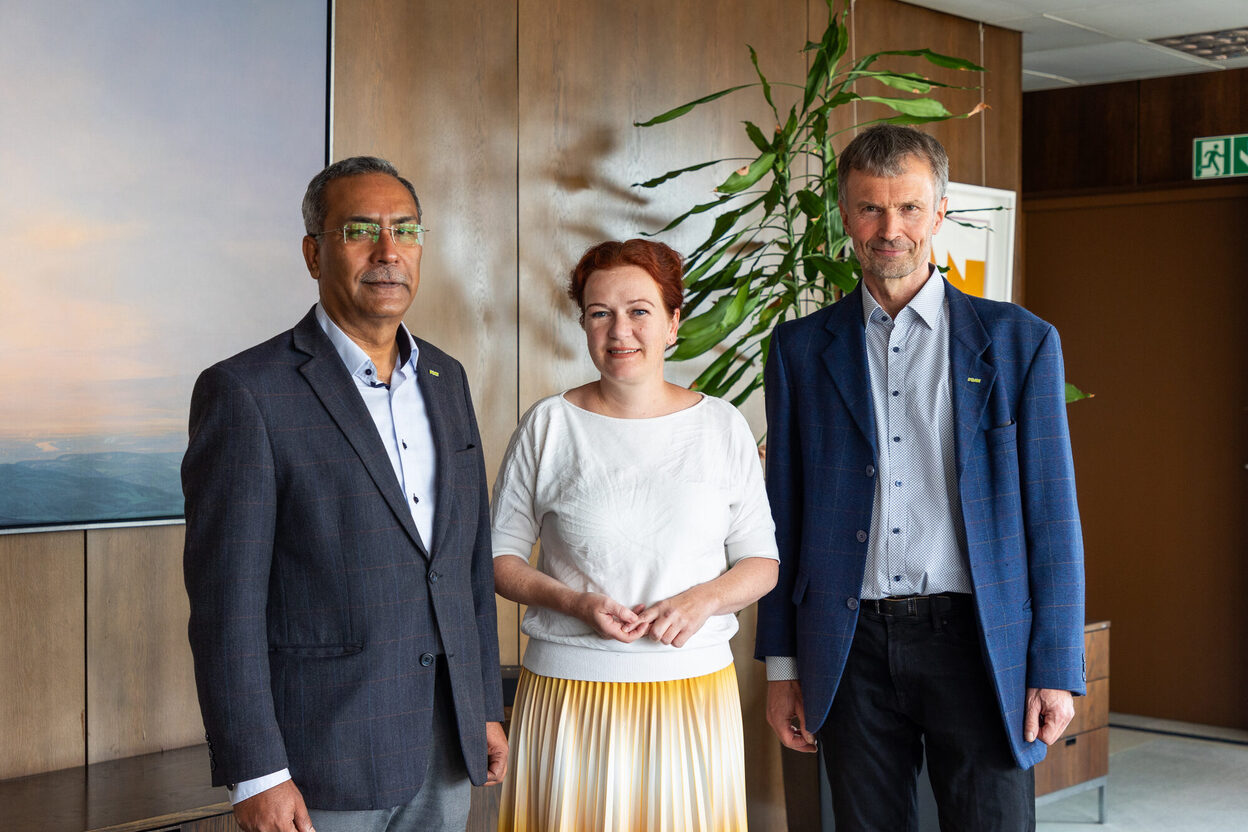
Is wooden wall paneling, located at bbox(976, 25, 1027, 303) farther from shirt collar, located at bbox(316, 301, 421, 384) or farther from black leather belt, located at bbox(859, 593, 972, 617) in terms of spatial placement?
shirt collar, located at bbox(316, 301, 421, 384)

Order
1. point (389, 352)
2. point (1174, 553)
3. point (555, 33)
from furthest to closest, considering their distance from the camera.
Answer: point (1174, 553)
point (555, 33)
point (389, 352)

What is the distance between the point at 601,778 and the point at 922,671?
61cm

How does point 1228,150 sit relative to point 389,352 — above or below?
above

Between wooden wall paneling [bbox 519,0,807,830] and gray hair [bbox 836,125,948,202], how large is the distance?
1.88 metres

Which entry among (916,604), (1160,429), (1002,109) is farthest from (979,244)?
(916,604)

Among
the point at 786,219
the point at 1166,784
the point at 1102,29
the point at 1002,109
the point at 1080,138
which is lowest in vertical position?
the point at 1166,784

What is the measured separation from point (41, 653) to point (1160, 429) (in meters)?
5.64

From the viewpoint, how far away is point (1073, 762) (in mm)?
4648

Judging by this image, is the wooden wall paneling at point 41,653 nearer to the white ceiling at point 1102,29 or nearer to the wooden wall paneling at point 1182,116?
the white ceiling at point 1102,29

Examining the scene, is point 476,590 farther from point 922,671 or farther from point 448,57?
point 448,57

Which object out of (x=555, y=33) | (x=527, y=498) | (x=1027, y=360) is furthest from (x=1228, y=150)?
(x=527, y=498)

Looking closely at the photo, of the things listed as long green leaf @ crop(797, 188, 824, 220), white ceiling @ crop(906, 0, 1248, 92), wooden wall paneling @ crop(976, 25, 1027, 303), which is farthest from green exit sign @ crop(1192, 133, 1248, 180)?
long green leaf @ crop(797, 188, 824, 220)

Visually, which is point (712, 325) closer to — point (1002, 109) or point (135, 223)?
point (135, 223)

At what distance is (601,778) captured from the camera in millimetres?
2166
